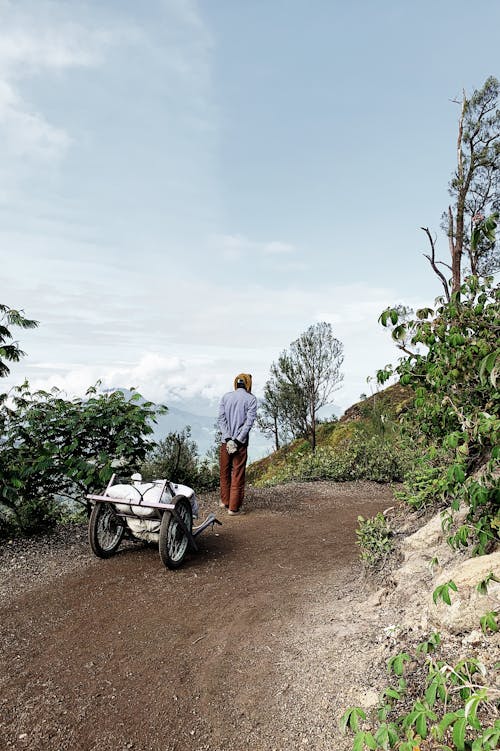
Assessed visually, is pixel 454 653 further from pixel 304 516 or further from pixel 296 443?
pixel 296 443

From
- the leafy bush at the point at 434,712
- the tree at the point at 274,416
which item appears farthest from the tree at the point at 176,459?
the tree at the point at 274,416

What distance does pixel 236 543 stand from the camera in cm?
628

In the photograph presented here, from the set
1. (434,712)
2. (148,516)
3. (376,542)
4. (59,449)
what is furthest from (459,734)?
(59,449)

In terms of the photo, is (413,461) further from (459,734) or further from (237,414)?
(459,734)

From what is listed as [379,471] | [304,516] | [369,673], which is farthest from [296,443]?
[369,673]

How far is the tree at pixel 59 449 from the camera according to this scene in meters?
6.23

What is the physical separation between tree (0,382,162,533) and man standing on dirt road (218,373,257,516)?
4.42 feet

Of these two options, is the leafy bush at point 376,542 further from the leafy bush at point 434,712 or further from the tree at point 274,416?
the tree at point 274,416

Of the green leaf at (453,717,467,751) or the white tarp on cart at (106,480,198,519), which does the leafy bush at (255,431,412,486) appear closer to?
the white tarp on cart at (106,480,198,519)

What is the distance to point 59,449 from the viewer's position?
6.40m

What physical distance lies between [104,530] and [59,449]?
1.38 meters

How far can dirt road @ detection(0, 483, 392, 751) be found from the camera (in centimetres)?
284

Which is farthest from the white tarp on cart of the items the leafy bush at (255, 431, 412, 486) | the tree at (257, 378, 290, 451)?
the tree at (257, 378, 290, 451)

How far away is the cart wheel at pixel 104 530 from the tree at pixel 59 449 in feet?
2.26
